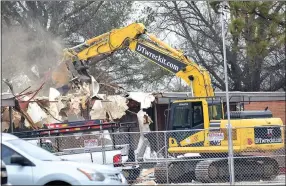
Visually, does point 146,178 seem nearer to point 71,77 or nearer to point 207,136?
point 207,136

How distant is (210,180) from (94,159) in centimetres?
339

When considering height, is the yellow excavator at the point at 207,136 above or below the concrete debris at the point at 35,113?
below

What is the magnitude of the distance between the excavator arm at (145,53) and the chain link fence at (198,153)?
1874 millimetres

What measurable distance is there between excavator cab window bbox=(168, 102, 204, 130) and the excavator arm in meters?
0.94

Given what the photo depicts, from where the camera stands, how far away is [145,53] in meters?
22.4

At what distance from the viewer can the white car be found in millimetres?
12664

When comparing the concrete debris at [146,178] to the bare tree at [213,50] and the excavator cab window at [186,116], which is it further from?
the bare tree at [213,50]

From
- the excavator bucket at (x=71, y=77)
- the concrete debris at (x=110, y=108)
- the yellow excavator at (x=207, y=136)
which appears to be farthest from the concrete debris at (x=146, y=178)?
the excavator bucket at (x=71, y=77)

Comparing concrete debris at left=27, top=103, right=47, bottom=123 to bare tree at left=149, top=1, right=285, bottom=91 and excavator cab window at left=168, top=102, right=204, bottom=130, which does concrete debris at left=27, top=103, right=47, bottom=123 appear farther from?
bare tree at left=149, top=1, right=285, bottom=91

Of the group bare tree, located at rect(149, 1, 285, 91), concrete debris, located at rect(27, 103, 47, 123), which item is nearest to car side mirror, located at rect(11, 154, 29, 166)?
concrete debris, located at rect(27, 103, 47, 123)

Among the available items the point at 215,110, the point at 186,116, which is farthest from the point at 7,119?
the point at 215,110

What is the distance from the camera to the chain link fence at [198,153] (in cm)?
1941

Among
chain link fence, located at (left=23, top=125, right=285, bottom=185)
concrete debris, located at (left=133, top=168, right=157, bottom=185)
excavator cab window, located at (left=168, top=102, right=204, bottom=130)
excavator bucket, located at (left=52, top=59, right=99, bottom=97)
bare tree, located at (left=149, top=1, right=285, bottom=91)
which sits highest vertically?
bare tree, located at (left=149, top=1, right=285, bottom=91)

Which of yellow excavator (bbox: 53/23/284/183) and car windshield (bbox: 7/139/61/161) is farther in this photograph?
yellow excavator (bbox: 53/23/284/183)
